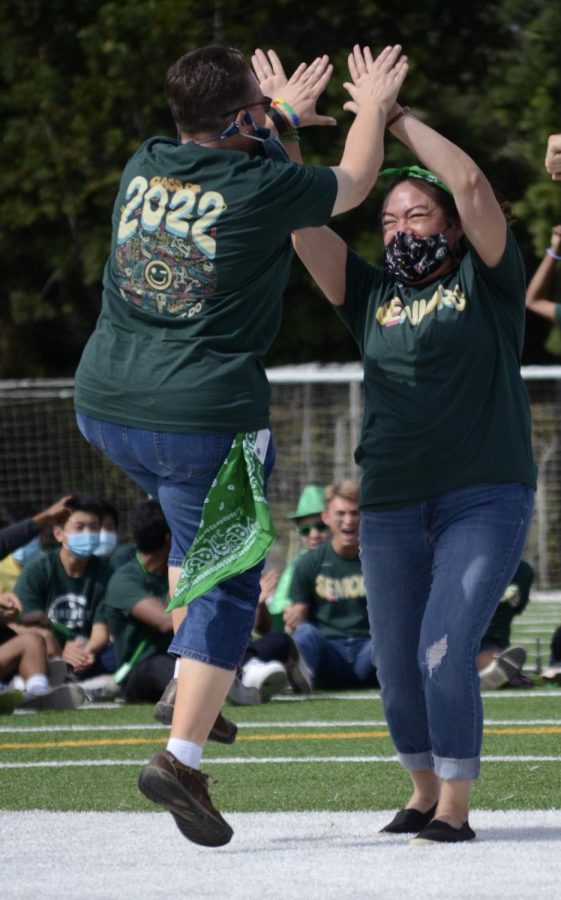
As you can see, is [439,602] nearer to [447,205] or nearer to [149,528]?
[447,205]

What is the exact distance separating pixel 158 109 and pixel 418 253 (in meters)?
23.0

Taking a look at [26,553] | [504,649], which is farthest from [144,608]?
[26,553]

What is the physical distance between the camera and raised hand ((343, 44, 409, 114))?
17.2 feet

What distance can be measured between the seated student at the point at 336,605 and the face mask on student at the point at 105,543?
121 centimetres

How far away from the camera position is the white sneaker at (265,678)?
10539mm

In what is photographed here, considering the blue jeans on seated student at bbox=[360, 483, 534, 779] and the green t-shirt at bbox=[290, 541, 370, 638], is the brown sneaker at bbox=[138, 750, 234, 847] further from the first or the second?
the green t-shirt at bbox=[290, 541, 370, 638]

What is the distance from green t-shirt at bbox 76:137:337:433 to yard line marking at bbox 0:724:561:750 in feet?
11.8

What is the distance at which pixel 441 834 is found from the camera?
16.5ft

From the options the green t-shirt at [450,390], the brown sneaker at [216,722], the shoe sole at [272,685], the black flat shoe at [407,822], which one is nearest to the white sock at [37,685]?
the shoe sole at [272,685]

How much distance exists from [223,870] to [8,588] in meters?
8.62

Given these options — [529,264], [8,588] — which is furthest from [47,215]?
[8,588]

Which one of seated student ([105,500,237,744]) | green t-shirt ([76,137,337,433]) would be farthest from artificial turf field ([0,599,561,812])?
green t-shirt ([76,137,337,433])

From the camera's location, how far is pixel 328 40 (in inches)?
1141

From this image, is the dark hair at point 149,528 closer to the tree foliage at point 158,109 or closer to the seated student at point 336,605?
the seated student at point 336,605
